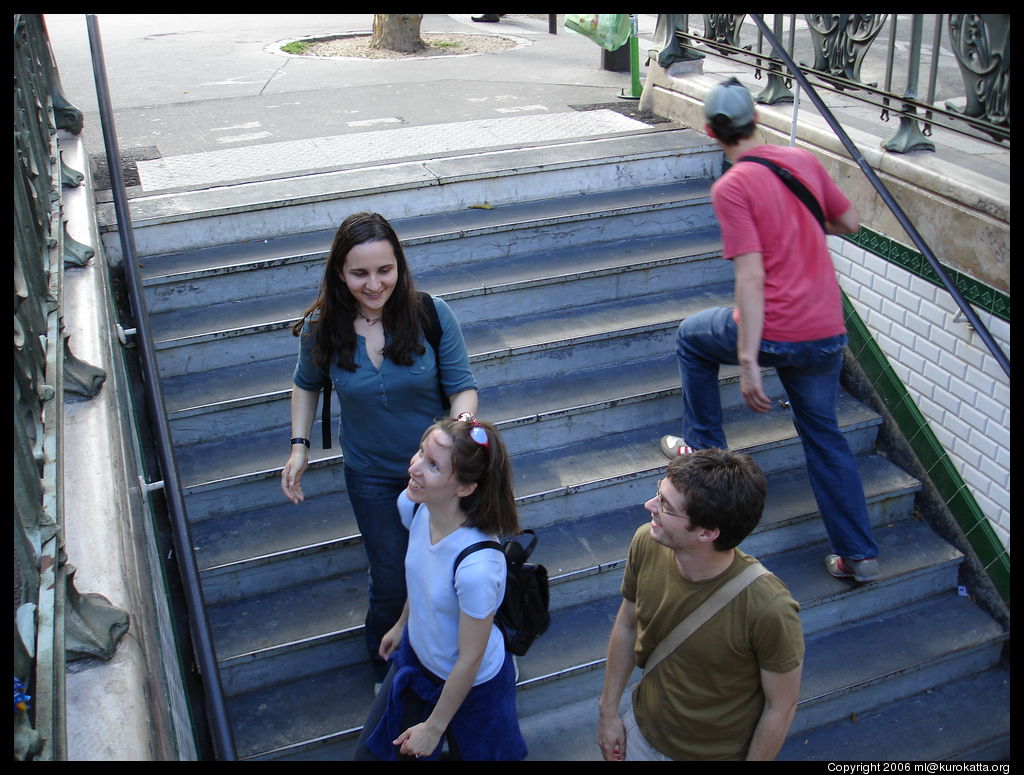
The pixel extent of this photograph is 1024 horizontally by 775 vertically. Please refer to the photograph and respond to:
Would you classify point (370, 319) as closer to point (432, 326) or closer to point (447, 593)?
point (432, 326)

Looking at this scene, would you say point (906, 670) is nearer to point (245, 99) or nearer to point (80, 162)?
point (80, 162)

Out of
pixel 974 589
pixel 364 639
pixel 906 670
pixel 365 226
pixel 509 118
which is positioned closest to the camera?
pixel 365 226

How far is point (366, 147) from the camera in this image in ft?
21.7

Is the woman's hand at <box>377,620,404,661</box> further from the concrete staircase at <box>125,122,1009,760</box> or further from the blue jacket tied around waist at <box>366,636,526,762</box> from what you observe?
the concrete staircase at <box>125,122,1009,760</box>

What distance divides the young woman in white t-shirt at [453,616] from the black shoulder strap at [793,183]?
1.57m

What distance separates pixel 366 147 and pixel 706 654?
5.06 meters

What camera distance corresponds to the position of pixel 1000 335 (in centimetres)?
426

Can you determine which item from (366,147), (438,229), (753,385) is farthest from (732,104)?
(366,147)

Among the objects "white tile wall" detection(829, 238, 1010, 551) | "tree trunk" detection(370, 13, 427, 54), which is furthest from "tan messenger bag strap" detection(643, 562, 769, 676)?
"tree trunk" detection(370, 13, 427, 54)

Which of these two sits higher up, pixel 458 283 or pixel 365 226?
pixel 365 226

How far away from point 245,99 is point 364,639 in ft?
20.1

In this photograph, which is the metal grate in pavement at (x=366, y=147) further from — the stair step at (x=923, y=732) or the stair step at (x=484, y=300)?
the stair step at (x=923, y=732)

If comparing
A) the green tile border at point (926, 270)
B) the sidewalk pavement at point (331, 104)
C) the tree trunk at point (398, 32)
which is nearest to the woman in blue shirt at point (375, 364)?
the green tile border at point (926, 270)

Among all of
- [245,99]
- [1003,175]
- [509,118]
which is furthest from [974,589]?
[245,99]
